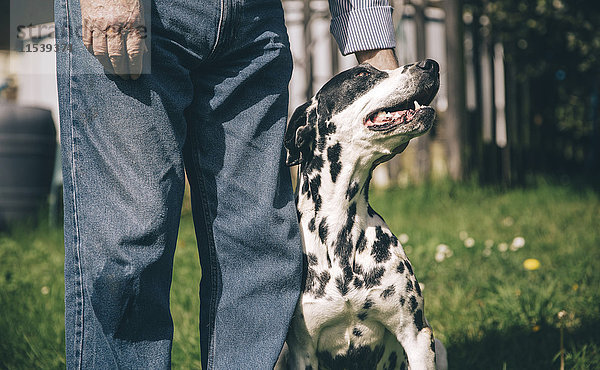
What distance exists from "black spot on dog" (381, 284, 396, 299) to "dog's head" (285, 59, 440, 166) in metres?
0.42

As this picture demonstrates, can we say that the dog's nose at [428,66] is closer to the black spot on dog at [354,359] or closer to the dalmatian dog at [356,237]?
the dalmatian dog at [356,237]

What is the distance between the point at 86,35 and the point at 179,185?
46cm

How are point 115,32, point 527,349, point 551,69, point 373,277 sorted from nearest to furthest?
point 115,32 < point 373,277 < point 527,349 < point 551,69

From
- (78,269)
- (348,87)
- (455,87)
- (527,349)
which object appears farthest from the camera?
(455,87)

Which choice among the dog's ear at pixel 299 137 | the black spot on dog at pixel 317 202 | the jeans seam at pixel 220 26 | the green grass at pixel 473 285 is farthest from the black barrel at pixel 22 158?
the jeans seam at pixel 220 26

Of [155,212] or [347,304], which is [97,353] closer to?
[155,212]

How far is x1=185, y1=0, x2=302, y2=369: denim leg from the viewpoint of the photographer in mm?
1826

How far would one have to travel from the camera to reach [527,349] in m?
2.73

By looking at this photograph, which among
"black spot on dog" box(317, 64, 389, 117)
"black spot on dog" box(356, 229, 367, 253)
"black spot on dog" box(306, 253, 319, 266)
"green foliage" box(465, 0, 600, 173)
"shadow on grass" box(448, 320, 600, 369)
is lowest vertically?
"shadow on grass" box(448, 320, 600, 369)

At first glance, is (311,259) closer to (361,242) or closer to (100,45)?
(361,242)

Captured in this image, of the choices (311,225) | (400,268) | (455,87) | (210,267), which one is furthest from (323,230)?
(455,87)

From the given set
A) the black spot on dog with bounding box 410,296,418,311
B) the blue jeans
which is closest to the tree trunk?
the black spot on dog with bounding box 410,296,418,311

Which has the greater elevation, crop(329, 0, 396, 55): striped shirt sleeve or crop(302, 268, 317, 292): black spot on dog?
crop(329, 0, 396, 55): striped shirt sleeve

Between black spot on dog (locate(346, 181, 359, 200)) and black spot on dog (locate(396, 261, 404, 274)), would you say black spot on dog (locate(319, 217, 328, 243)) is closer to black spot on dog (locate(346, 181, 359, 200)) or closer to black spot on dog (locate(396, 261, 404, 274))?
black spot on dog (locate(346, 181, 359, 200))
